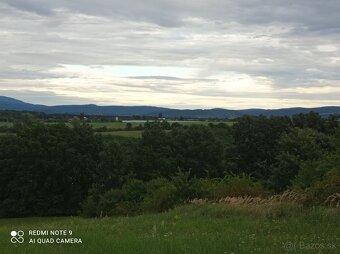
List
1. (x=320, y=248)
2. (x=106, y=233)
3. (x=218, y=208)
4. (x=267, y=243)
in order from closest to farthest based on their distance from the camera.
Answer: (x=320, y=248) → (x=267, y=243) → (x=106, y=233) → (x=218, y=208)

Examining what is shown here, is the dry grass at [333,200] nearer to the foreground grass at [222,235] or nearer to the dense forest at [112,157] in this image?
the foreground grass at [222,235]

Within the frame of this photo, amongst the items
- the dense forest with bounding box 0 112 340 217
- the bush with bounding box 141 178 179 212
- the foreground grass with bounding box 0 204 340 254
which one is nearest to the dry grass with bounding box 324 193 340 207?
the foreground grass with bounding box 0 204 340 254

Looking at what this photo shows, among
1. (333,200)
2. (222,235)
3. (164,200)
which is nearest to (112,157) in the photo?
(164,200)

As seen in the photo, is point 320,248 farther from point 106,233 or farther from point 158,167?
point 158,167

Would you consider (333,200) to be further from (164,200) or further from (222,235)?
(164,200)

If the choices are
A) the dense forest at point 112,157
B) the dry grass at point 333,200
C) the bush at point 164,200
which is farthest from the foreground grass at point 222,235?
the dense forest at point 112,157

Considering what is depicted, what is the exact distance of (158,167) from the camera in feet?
222

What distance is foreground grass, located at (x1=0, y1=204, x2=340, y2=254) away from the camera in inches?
324

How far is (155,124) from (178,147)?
6199 millimetres

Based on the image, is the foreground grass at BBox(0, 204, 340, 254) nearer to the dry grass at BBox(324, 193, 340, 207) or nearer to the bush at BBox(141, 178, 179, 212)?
the dry grass at BBox(324, 193, 340, 207)

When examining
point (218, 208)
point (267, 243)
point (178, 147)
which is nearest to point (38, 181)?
point (178, 147)

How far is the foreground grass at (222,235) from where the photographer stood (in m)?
8.23

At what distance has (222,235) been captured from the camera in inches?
388

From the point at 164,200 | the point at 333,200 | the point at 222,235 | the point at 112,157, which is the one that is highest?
the point at 333,200
